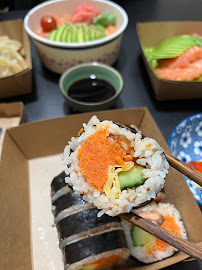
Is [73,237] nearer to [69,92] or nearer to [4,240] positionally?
[4,240]

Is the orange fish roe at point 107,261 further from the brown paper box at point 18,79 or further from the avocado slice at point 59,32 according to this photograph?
the avocado slice at point 59,32

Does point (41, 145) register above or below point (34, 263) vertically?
above

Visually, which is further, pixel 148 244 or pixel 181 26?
pixel 181 26

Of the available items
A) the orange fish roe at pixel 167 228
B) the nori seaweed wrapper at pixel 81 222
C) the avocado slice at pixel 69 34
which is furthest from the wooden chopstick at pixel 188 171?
the avocado slice at pixel 69 34

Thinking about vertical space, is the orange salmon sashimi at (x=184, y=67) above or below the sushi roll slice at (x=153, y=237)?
above

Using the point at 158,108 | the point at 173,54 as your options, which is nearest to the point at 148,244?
the point at 158,108
